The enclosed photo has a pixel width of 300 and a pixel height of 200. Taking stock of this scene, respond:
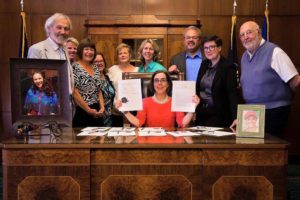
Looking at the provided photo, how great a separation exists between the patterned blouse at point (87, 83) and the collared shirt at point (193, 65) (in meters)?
0.96

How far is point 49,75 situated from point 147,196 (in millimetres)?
1180

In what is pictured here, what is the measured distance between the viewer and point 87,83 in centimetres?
352

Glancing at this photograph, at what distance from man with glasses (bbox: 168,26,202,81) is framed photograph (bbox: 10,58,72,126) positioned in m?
1.36

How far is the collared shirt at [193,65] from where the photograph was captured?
3.76m

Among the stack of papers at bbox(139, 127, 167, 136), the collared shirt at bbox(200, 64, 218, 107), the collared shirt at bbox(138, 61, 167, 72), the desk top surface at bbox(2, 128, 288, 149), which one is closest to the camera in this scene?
the desk top surface at bbox(2, 128, 288, 149)

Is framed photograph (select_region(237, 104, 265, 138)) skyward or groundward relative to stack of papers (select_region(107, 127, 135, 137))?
skyward

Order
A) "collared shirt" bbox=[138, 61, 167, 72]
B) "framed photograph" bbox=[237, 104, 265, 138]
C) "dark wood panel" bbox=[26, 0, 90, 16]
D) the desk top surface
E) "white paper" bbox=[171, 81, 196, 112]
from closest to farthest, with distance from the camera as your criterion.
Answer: the desk top surface, "framed photograph" bbox=[237, 104, 265, 138], "white paper" bbox=[171, 81, 196, 112], "collared shirt" bbox=[138, 61, 167, 72], "dark wood panel" bbox=[26, 0, 90, 16]

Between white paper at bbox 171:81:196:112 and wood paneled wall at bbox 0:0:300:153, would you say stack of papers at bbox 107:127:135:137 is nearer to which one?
white paper at bbox 171:81:196:112

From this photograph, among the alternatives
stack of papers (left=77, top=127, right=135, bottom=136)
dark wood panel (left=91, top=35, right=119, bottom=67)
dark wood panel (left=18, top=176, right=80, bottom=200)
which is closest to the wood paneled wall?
dark wood panel (left=91, top=35, right=119, bottom=67)

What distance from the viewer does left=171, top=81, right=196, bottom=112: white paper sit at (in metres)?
2.93

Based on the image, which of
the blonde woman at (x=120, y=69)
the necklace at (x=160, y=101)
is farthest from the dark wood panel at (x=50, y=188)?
the blonde woman at (x=120, y=69)

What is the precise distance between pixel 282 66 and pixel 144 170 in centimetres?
164

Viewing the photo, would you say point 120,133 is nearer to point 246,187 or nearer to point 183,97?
point 183,97

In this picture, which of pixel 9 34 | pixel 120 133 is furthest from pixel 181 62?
pixel 9 34
